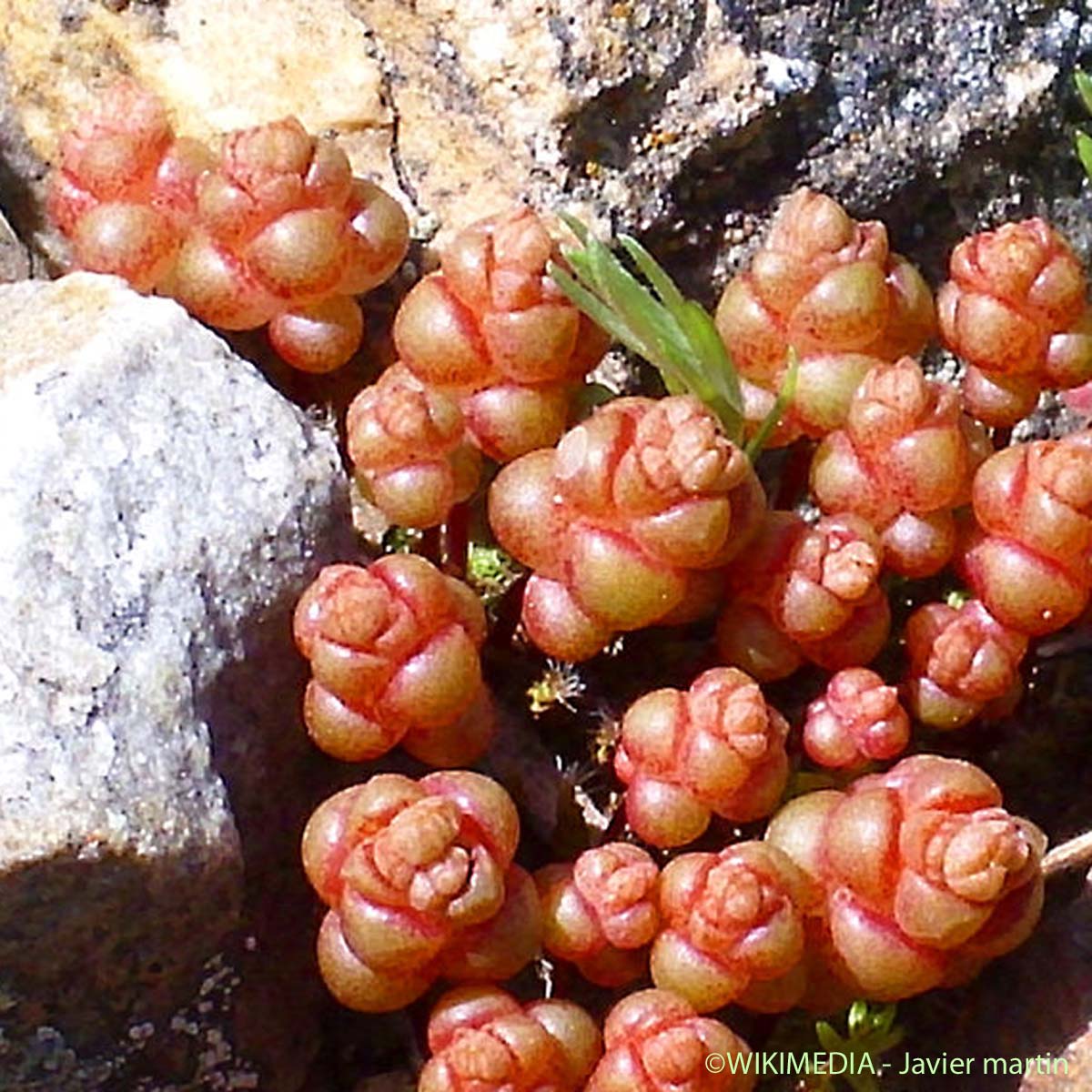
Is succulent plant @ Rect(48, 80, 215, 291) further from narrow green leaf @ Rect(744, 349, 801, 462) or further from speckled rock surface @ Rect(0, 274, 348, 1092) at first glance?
narrow green leaf @ Rect(744, 349, 801, 462)

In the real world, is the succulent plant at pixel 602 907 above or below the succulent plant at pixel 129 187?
below

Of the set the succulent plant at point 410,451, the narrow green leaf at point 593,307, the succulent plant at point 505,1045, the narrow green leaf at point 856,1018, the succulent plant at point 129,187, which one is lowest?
the narrow green leaf at point 856,1018

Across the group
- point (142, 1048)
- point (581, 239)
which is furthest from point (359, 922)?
point (581, 239)

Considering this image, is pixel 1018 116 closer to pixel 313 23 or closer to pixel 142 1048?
pixel 313 23

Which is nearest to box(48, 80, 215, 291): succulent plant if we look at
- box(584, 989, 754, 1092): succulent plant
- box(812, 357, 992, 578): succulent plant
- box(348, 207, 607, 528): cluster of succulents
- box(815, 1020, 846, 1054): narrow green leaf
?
box(348, 207, 607, 528): cluster of succulents

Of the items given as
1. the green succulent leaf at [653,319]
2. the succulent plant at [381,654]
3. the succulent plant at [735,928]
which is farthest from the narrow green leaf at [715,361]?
the succulent plant at [735,928]

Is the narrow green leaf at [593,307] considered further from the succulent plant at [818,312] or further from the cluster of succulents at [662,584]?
the succulent plant at [818,312]
